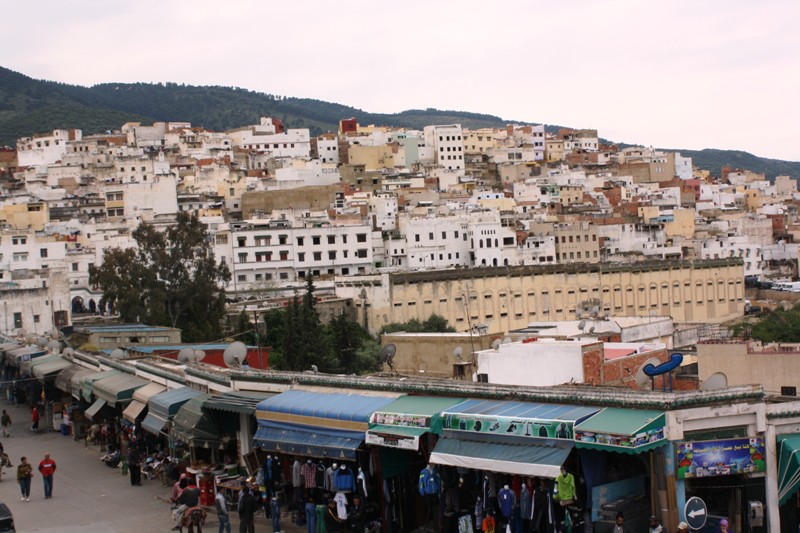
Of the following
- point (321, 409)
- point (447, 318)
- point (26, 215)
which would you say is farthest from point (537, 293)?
point (321, 409)

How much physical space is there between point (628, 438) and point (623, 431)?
4.0 inches

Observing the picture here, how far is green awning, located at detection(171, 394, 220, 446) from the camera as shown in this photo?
61.1 feet

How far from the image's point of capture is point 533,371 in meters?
21.7

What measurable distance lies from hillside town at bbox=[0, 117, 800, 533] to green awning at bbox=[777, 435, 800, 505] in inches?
1.3

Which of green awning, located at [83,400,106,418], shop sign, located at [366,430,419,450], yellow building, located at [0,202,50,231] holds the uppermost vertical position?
yellow building, located at [0,202,50,231]

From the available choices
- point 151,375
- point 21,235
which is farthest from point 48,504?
point 21,235

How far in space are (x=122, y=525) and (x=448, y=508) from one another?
5445mm

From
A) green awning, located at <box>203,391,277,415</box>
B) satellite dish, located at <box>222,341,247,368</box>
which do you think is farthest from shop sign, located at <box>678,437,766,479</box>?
satellite dish, located at <box>222,341,247,368</box>

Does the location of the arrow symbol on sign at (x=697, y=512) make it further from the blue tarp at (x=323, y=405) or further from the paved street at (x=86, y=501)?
the paved street at (x=86, y=501)

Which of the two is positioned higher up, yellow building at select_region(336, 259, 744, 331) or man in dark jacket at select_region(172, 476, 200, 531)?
man in dark jacket at select_region(172, 476, 200, 531)

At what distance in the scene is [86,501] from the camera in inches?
745

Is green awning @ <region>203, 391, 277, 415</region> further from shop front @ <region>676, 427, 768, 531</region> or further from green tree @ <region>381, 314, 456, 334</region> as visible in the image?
green tree @ <region>381, 314, 456, 334</region>

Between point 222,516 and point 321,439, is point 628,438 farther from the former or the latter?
point 222,516

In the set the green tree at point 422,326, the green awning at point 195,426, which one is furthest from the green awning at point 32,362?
the green tree at point 422,326
